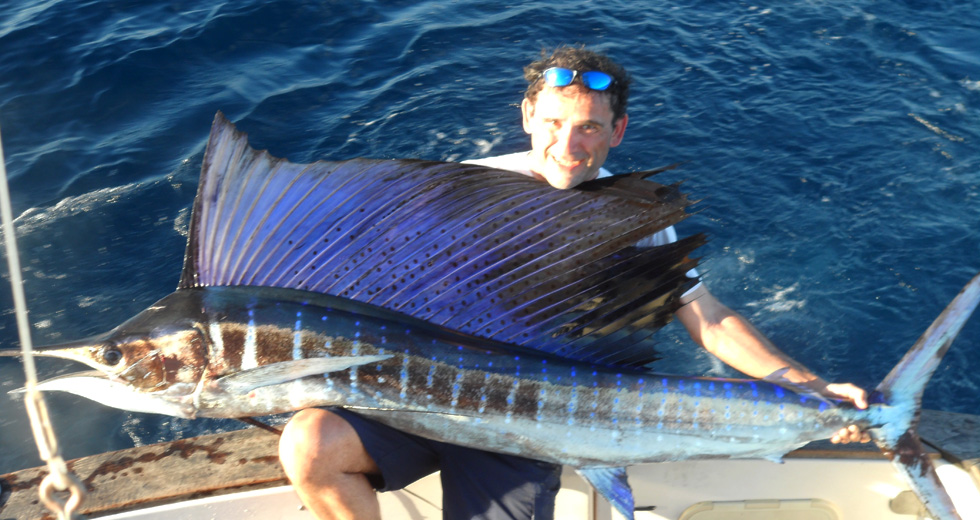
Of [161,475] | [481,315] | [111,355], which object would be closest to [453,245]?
[481,315]

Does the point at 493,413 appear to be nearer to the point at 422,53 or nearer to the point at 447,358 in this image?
the point at 447,358

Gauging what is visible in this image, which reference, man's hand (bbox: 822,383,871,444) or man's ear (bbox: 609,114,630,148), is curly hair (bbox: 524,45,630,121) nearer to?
man's ear (bbox: 609,114,630,148)

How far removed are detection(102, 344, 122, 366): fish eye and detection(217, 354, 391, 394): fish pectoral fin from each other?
237 millimetres

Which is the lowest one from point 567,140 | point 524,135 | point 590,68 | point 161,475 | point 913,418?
point 161,475

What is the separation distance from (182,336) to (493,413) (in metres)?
0.75

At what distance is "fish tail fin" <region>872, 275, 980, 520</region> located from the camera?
5.96 feet

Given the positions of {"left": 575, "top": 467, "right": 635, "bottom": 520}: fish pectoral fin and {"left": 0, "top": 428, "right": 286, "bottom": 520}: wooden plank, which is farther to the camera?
{"left": 0, "top": 428, "right": 286, "bottom": 520}: wooden plank

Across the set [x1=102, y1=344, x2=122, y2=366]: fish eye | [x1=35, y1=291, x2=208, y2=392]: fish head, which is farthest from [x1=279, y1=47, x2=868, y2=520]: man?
[x1=102, y1=344, x2=122, y2=366]: fish eye

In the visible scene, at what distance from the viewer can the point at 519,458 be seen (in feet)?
6.50

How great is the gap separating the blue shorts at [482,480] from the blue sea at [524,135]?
1.55 meters

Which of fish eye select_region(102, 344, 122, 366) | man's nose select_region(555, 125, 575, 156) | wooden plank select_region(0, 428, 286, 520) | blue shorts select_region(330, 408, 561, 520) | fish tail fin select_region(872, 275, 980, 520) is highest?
man's nose select_region(555, 125, 575, 156)

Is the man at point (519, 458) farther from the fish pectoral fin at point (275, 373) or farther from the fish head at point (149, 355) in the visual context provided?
the fish head at point (149, 355)

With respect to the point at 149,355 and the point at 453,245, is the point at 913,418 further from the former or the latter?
the point at 149,355

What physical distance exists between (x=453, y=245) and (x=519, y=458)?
1.95 ft
